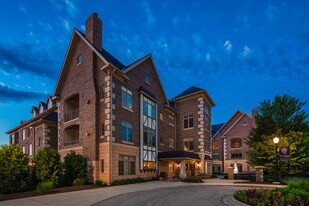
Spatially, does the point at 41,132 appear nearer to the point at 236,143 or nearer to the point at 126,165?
the point at 126,165

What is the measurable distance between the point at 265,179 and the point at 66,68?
24381mm

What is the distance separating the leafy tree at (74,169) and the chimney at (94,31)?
11122mm

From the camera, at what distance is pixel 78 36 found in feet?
81.3

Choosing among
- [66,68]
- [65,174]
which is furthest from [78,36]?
[65,174]

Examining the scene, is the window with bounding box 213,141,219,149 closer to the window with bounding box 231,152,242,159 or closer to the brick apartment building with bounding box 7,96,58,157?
the window with bounding box 231,152,242,159

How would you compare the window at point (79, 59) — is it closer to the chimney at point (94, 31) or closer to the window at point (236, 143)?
the chimney at point (94, 31)

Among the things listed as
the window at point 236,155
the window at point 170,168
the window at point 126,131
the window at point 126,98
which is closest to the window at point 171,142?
→ the window at point 170,168

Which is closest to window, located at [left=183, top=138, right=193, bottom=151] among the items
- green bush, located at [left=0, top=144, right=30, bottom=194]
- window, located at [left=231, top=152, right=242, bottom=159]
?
window, located at [left=231, top=152, right=242, bottom=159]

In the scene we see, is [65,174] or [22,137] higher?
[22,137]

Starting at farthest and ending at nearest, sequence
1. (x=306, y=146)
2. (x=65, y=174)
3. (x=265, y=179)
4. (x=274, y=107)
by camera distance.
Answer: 1. (x=274, y=107)
2. (x=265, y=179)
3. (x=306, y=146)
4. (x=65, y=174)

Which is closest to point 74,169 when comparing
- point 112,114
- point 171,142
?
point 112,114

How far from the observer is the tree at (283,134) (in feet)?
71.0

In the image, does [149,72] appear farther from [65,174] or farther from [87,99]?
[65,174]

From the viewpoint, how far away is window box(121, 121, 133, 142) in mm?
22056
